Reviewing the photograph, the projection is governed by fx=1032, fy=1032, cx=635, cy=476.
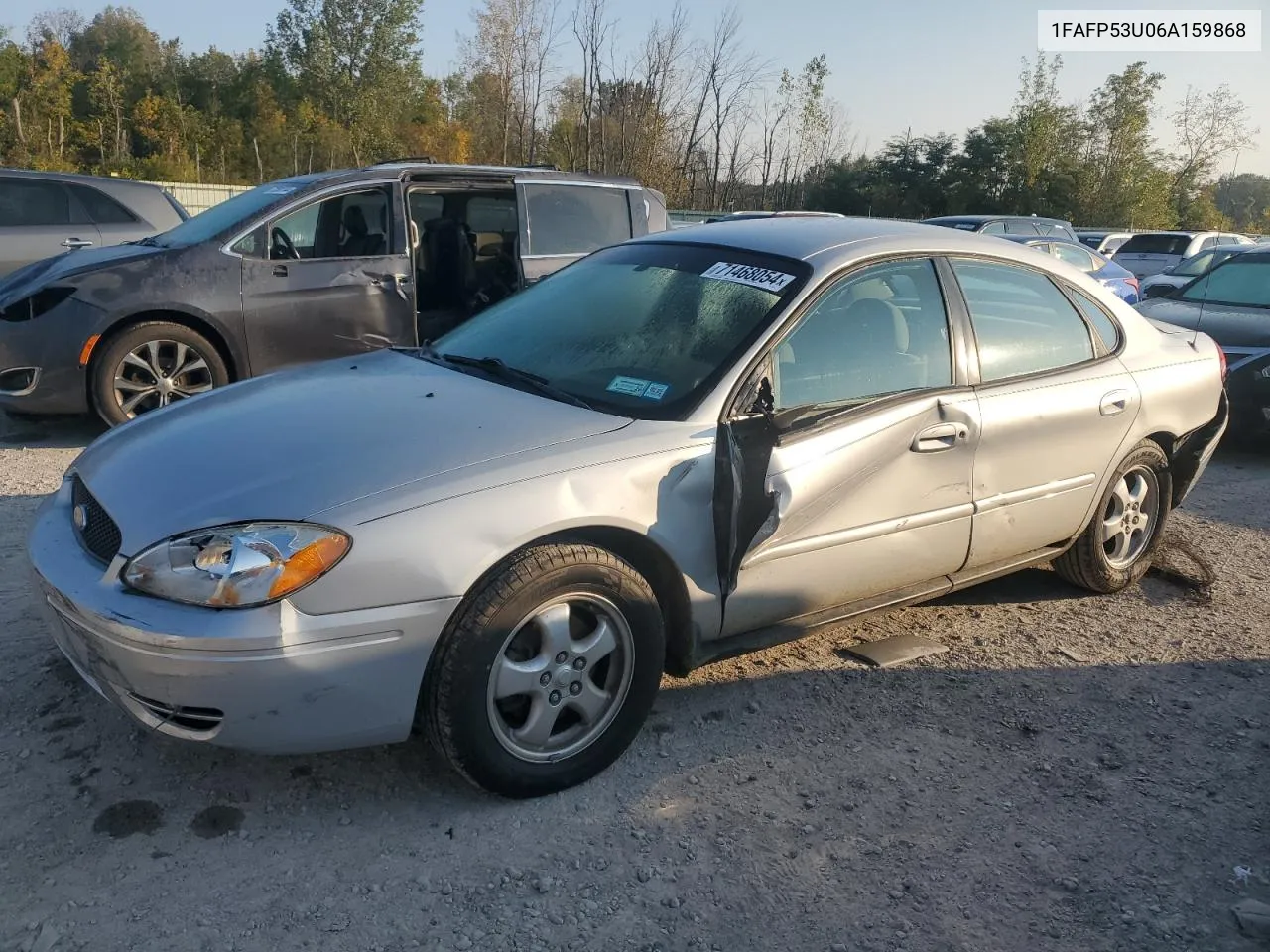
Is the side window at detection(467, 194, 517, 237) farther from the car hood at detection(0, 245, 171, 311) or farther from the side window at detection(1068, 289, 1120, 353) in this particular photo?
the side window at detection(1068, 289, 1120, 353)

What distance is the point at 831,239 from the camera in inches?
149

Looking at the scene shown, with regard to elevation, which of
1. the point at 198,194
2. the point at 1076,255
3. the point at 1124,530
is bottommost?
the point at 1124,530

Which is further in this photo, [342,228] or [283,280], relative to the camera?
[342,228]

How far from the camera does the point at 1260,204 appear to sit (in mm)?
46000

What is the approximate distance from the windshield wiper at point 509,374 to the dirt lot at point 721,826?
111 centimetres

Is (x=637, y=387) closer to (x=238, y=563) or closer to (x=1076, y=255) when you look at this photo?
(x=238, y=563)

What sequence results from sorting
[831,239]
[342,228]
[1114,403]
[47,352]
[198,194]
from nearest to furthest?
[831,239]
[1114,403]
[47,352]
[342,228]
[198,194]

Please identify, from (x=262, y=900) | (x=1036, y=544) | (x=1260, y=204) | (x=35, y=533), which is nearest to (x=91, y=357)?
(x=35, y=533)

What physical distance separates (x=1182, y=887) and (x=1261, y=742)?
3.45ft

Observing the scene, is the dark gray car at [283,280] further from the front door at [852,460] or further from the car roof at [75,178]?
the front door at [852,460]

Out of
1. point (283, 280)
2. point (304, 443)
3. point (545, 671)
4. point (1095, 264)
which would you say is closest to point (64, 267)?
point (283, 280)

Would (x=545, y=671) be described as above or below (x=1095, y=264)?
below

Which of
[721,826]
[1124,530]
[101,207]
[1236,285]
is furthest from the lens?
[1236,285]

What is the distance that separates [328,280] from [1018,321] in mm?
4487
